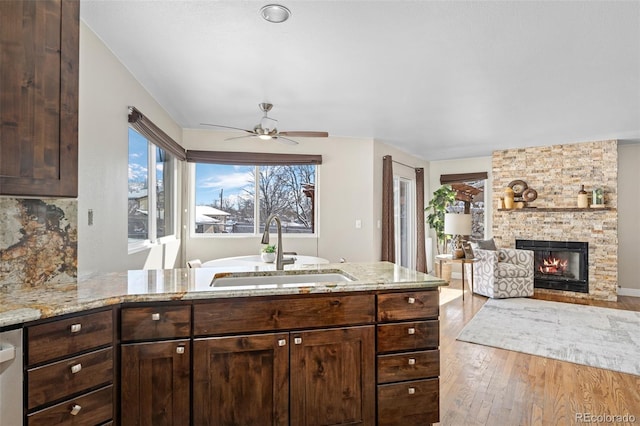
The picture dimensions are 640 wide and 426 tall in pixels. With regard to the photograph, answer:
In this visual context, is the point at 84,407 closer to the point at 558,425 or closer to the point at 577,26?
the point at 558,425

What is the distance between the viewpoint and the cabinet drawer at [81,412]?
136 cm

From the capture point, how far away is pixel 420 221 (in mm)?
6984

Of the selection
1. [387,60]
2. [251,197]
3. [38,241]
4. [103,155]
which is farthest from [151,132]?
[387,60]

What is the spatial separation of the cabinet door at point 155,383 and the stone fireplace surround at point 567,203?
594 centimetres

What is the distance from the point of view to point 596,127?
470 cm

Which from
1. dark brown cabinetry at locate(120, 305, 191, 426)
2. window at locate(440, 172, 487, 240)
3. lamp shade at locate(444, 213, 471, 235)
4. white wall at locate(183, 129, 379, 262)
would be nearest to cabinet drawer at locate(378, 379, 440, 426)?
dark brown cabinetry at locate(120, 305, 191, 426)

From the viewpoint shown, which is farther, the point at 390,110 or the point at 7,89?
the point at 390,110

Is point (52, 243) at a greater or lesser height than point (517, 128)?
lesser

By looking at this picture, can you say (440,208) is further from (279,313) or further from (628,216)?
(279,313)

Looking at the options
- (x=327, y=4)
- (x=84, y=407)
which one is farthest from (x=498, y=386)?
(x=327, y=4)

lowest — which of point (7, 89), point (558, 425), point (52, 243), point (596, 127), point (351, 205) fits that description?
point (558, 425)

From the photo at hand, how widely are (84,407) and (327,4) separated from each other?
2.32 meters

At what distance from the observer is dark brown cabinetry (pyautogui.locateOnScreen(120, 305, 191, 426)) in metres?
1.62

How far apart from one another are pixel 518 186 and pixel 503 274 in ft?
5.50
